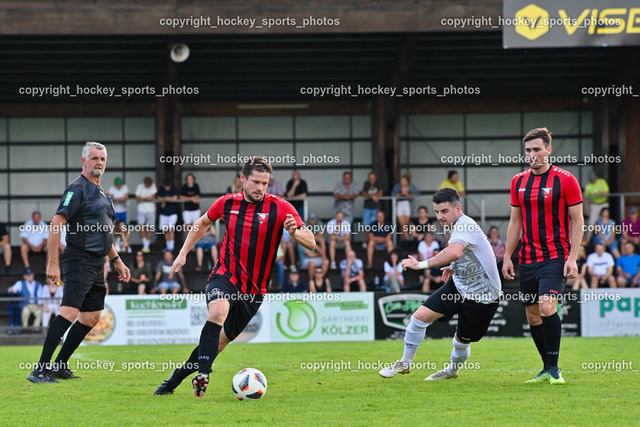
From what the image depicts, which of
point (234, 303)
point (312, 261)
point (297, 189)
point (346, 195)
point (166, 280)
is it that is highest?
point (297, 189)

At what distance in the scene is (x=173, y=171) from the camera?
2283 centimetres

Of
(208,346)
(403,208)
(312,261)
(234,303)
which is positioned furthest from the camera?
(403,208)

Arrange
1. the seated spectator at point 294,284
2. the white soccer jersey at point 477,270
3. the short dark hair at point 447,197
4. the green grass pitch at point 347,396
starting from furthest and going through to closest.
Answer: the seated spectator at point 294,284
the white soccer jersey at point 477,270
the short dark hair at point 447,197
the green grass pitch at point 347,396

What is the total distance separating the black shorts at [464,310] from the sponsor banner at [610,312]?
940 cm

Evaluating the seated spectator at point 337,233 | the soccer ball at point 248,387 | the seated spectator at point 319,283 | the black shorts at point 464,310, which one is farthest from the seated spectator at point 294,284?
the soccer ball at point 248,387

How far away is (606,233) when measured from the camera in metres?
20.2

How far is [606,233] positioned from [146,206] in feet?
36.2

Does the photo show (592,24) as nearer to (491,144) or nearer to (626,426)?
(491,144)

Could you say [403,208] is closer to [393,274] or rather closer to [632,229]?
[393,274]

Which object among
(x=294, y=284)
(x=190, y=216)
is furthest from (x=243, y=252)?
(x=190, y=216)

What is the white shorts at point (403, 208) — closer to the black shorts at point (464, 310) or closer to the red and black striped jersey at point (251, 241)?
the black shorts at point (464, 310)

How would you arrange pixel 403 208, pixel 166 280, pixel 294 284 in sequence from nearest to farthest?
pixel 294 284, pixel 166 280, pixel 403 208

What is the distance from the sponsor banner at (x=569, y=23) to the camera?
18.4m

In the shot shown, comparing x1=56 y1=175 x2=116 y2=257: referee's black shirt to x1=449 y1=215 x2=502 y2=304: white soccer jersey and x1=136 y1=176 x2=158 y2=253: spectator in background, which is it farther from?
x1=136 y1=176 x2=158 y2=253: spectator in background
